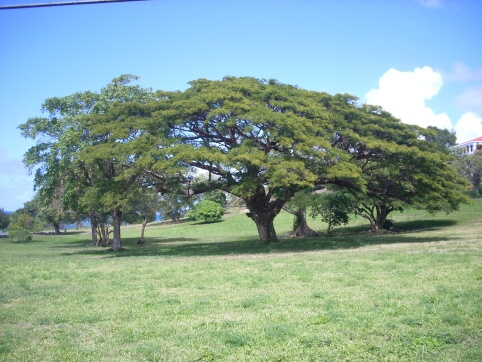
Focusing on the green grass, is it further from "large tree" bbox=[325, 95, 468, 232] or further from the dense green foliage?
"large tree" bbox=[325, 95, 468, 232]

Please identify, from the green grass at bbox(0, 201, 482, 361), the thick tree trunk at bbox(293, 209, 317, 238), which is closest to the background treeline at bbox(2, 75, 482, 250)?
the green grass at bbox(0, 201, 482, 361)

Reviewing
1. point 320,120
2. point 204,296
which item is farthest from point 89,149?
point 204,296

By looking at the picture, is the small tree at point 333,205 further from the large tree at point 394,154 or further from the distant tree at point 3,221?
the distant tree at point 3,221

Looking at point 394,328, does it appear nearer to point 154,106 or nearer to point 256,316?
point 256,316

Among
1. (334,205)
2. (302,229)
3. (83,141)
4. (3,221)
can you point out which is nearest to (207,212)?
(302,229)

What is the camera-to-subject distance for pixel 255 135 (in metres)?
20.6

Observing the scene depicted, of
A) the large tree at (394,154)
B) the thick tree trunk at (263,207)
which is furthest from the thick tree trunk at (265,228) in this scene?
the large tree at (394,154)

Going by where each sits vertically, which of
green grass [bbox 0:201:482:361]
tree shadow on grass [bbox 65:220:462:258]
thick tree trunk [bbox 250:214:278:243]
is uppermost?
thick tree trunk [bbox 250:214:278:243]

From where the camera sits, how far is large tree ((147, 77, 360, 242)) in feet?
59.6

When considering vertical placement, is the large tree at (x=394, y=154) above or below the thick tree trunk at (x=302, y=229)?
above

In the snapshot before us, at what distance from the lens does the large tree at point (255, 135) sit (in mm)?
18172

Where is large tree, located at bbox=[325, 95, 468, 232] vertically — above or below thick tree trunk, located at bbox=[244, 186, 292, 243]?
above

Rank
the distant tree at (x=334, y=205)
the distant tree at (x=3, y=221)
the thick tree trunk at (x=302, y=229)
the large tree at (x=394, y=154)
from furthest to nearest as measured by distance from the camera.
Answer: the distant tree at (x=3, y=221) < the thick tree trunk at (x=302, y=229) < the distant tree at (x=334, y=205) < the large tree at (x=394, y=154)

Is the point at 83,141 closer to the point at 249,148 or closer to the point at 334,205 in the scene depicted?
the point at 249,148
